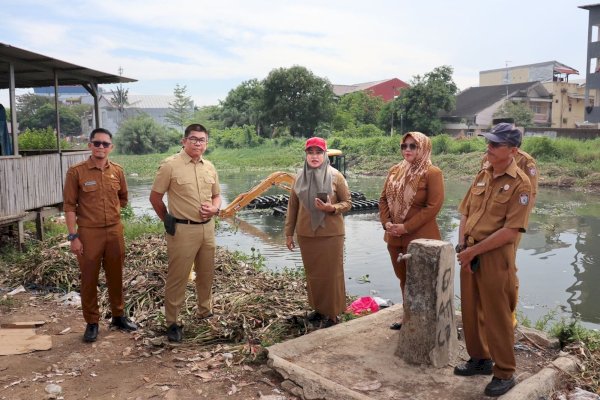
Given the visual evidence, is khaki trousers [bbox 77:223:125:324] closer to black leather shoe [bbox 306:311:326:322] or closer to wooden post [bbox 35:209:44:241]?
black leather shoe [bbox 306:311:326:322]

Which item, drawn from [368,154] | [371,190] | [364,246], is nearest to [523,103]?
[368,154]

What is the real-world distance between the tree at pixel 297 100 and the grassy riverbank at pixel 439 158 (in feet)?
5.36

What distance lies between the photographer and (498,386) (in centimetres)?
323

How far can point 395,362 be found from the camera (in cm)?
382

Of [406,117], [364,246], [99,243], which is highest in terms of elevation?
[406,117]

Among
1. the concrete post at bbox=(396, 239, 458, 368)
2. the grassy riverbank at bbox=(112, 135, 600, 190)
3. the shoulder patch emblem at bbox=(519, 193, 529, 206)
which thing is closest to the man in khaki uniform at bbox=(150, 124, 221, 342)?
the concrete post at bbox=(396, 239, 458, 368)

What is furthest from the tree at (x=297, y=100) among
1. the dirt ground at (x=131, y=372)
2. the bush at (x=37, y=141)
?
the dirt ground at (x=131, y=372)

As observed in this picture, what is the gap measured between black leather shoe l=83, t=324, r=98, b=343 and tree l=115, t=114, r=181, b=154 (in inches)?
1573

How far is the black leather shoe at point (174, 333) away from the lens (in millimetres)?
4312

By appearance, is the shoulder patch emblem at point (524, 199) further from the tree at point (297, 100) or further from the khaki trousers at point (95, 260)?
the tree at point (297, 100)

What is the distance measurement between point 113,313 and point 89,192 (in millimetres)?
1109

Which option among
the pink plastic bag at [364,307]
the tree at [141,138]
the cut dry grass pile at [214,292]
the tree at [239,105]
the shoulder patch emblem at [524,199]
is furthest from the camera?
the tree at [239,105]

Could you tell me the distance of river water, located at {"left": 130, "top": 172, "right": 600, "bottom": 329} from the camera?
286 inches

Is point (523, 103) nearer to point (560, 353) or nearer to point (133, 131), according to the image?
point (133, 131)
